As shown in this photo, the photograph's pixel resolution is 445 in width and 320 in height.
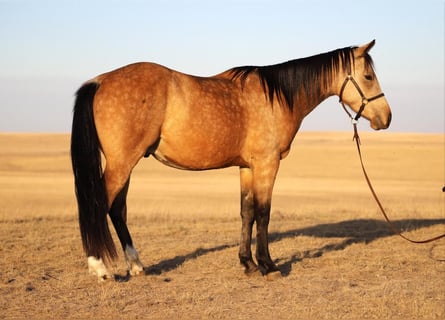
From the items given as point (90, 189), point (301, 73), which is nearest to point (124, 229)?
point (90, 189)

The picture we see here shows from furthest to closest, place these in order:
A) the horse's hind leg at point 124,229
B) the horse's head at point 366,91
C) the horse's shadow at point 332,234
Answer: the horse's shadow at point 332,234 < the horse's head at point 366,91 < the horse's hind leg at point 124,229

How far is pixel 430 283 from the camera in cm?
817

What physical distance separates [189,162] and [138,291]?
1738mm

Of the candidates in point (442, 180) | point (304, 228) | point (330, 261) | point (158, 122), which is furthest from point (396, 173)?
point (158, 122)

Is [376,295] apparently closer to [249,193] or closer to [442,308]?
[442,308]

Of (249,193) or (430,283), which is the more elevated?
(249,193)

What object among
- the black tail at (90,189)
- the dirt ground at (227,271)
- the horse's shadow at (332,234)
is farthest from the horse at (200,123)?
the horse's shadow at (332,234)

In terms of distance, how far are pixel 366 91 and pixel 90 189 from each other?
3976mm

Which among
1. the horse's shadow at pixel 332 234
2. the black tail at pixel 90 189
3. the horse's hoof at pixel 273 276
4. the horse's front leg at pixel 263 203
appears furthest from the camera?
the horse's shadow at pixel 332 234

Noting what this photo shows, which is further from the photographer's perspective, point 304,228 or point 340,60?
point 304,228

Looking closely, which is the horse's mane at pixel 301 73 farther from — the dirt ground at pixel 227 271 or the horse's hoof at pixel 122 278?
the horse's hoof at pixel 122 278

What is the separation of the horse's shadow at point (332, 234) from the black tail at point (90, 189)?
4.21 ft

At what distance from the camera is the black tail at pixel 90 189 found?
746 cm

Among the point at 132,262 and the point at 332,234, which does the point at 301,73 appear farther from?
the point at 332,234
